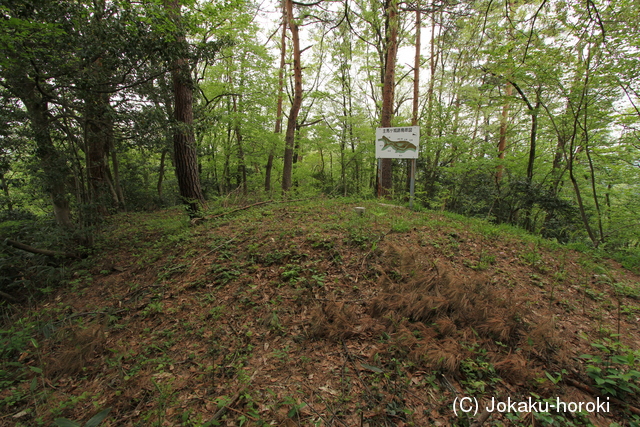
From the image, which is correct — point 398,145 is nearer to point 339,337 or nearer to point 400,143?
point 400,143

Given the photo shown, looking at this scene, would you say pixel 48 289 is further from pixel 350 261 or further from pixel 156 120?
pixel 350 261

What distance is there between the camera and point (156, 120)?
208 inches

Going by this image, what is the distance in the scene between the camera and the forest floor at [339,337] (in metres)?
1.85

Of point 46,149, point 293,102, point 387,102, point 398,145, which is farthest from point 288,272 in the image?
point 293,102

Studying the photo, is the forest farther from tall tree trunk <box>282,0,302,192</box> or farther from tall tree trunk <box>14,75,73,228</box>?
tall tree trunk <box>282,0,302,192</box>

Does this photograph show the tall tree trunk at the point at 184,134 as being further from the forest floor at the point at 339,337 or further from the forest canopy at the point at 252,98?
the forest floor at the point at 339,337

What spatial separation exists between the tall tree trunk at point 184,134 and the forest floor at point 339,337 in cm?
219

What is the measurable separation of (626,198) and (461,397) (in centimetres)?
1157

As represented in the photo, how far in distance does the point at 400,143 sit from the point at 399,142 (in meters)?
0.03

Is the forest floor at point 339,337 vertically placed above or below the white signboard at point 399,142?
below

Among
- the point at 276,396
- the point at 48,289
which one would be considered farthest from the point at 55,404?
the point at 48,289

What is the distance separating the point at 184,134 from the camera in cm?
562

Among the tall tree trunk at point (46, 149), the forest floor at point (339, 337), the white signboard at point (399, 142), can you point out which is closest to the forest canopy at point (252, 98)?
the tall tree trunk at point (46, 149)

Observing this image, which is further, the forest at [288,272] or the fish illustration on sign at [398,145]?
the fish illustration on sign at [398,145]
